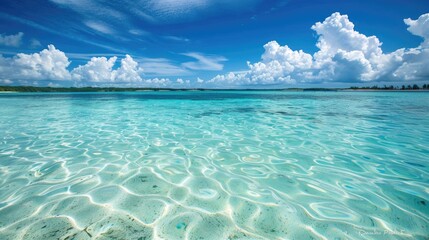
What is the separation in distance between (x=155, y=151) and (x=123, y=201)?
2566 millimetres

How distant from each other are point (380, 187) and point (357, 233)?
166 cm

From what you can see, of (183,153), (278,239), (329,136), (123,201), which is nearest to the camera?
(278,239)

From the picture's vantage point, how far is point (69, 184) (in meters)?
3.51

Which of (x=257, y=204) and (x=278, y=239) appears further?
(x=257, y=204)

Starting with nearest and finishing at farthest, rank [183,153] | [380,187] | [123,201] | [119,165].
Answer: [123,201]
[380,187]
[119,165]
[183,153]

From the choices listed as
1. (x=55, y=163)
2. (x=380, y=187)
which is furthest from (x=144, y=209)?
(x=380, y=187)

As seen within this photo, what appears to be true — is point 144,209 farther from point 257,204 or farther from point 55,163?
point 55,163

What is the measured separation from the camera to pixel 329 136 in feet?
23.8

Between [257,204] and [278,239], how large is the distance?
694 mm

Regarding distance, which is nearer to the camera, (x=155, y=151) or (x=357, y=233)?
(x=357, y=233)

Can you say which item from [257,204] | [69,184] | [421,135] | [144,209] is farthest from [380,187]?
[421,135]

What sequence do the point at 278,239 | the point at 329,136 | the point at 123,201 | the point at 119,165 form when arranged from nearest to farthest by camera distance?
1. the point at 278,239
2. the point at 123,201
3. the point at 119,165
4. the point at 329,136

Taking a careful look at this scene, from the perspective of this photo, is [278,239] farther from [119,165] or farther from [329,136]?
[329,136]

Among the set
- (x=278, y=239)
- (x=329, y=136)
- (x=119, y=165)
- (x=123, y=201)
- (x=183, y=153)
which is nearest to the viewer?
(x=278, y=239)
